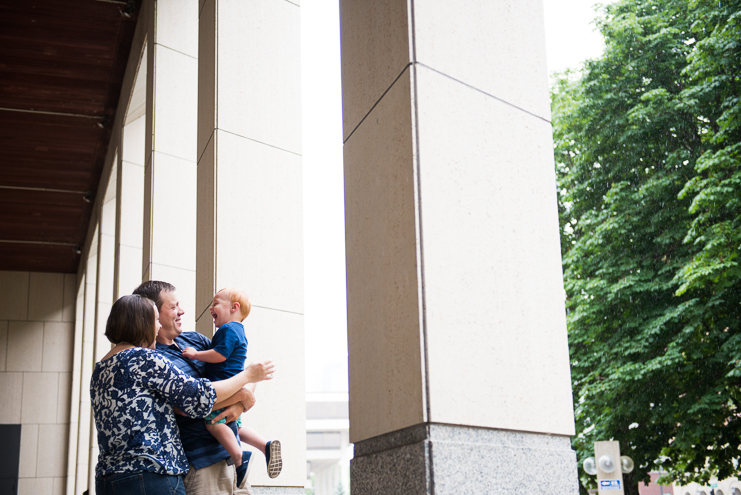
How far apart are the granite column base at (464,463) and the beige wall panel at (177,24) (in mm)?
6905

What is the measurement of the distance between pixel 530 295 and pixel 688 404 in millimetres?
14116

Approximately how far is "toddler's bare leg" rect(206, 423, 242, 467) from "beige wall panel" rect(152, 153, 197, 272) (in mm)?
4513

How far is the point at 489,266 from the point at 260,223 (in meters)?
3.46

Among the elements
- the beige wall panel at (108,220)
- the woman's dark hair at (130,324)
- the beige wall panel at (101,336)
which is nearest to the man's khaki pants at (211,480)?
the woman's dark hair at (130,324)

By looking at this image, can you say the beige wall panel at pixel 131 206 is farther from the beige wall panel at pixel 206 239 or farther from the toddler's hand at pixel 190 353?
the toddler's hand at pixel 190 353

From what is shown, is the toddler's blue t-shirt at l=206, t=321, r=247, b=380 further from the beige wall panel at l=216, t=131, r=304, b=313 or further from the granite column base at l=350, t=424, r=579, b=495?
the beige wall panel at l=216, t=131, r=304, b=313

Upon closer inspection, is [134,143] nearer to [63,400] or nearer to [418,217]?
[418,217]

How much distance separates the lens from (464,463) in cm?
267

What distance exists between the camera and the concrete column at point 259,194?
5.87 m

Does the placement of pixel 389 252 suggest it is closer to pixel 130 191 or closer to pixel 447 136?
pixel 447 136

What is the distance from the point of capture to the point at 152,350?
3057 millimetres

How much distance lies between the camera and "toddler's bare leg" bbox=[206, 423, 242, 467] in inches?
138

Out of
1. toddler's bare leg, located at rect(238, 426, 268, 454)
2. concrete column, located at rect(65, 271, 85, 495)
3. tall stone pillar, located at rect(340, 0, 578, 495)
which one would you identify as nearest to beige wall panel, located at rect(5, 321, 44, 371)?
concrete column, located at rect(65, 271, 85, 495)

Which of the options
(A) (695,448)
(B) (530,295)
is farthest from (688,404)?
(B) (530,295)
